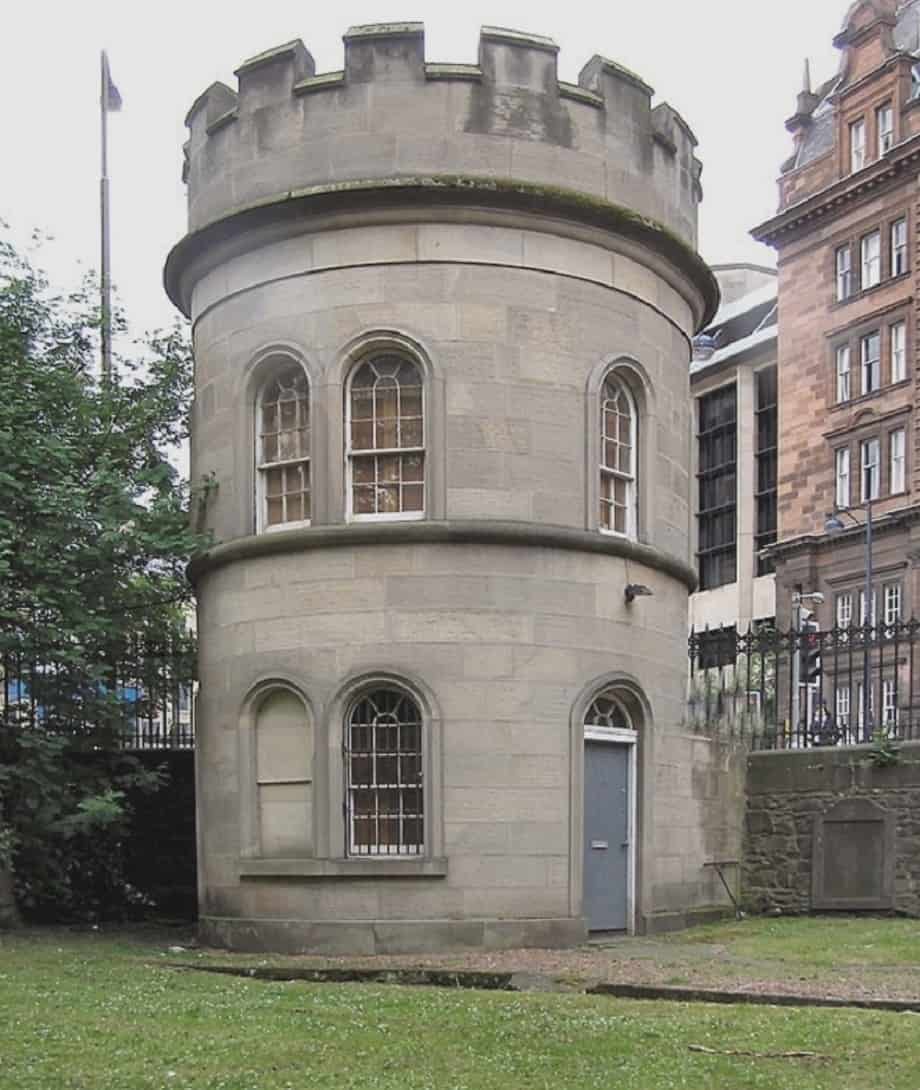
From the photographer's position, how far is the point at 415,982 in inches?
579

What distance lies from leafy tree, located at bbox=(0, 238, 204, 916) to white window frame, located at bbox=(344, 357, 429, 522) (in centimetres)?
195

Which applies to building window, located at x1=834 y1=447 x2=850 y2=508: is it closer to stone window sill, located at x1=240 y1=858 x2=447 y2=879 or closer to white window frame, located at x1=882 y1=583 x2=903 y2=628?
white window frame, located at x1=882 y1=583 x2=903 y2=628

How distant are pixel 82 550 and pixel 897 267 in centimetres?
4441

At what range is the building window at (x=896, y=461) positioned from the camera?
186 ft

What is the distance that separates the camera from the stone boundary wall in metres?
19.5

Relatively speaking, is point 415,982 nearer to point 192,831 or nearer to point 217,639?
point 217,639

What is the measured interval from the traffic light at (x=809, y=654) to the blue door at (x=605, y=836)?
410 centimetres

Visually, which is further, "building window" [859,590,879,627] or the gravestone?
"building window" [859,590,879,627]

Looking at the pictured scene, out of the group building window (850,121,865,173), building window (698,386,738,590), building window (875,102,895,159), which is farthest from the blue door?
building window (698,386,738,590)

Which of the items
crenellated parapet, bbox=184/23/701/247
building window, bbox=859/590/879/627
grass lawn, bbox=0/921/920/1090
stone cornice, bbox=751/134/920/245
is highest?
stone cornice, bbox=751/134/920/245

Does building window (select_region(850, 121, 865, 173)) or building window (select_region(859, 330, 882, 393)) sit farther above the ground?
building window (select_region(850, 121, 865, 173))

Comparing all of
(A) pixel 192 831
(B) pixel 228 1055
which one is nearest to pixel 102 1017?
(B) pixel 228 1055

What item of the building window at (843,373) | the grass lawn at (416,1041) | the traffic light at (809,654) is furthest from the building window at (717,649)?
the building window at (843,373)

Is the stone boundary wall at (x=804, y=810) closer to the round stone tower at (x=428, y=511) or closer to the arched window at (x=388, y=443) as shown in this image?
the round stone tower at (x=428, y=511)
